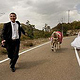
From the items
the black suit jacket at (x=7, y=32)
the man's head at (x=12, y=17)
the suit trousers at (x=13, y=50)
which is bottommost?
the suit trousers at (x=13, y=50)

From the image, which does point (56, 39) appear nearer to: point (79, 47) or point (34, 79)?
point (79, 47)

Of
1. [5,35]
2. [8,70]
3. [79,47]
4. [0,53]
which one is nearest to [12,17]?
[5,35]

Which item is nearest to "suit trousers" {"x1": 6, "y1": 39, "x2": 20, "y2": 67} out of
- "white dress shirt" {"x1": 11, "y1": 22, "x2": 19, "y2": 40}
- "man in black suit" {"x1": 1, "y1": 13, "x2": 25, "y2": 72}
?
"man in black suit" {"x1": 1, "y1": 13, "x2": 25, "y2": 72}

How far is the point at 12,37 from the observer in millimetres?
5496

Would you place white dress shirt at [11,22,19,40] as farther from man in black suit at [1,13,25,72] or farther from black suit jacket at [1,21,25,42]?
black suit jacket at [1,21,25,42]

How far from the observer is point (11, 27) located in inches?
214

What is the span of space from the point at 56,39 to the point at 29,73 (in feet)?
17.3

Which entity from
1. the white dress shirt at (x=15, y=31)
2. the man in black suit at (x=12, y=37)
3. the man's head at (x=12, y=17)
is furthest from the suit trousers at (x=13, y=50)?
the man's head at (x=12, y=17)

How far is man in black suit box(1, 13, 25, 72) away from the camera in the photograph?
5.37m

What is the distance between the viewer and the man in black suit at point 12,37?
17.6 ft

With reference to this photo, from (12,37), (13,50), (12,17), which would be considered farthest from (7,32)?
(13,50)

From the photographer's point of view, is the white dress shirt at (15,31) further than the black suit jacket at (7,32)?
Yes

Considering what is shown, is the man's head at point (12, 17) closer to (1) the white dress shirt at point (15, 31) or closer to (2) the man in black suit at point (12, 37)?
(2) the man in black suit at point (12, 37)

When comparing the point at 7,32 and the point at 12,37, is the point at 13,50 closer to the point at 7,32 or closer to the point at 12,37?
the point at 12,37
